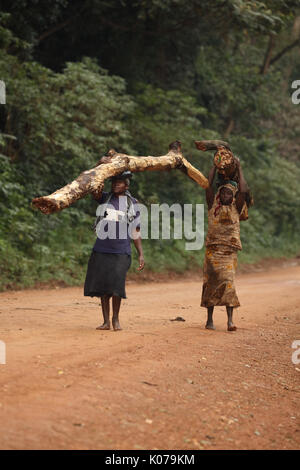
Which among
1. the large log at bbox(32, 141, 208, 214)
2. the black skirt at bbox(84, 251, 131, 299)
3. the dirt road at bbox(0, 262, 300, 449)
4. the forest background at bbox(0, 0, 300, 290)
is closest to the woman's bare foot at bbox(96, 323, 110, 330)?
the dirt road at bbox(0, 262, 300, 449)

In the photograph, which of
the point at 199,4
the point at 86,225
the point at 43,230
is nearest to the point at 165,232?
the point at 86,225

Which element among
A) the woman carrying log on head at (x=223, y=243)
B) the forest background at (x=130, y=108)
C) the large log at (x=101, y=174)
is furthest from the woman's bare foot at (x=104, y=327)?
the forest background at (x=130, y=108)

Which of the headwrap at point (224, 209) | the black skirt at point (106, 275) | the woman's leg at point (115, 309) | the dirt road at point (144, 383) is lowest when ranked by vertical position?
the dirt road at point (144, 383)

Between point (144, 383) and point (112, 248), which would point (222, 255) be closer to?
point (112, 248)

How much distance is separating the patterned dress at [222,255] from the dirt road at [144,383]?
18.4 inches

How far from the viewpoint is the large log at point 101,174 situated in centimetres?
623

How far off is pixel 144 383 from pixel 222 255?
3190 millimetres

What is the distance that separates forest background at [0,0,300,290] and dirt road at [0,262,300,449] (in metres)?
5.24

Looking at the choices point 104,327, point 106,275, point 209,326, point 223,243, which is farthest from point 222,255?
point 104,327

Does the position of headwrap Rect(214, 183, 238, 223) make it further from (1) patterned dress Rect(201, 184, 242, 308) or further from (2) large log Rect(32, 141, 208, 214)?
(2) large log Rect(32, 141, 208, 214)

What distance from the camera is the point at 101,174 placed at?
22.5 feet

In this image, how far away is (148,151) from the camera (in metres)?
18.8

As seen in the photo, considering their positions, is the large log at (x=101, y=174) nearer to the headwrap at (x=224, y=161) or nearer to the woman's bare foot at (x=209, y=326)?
the headwrap at (x=224, y=161)

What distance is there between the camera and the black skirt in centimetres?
706
